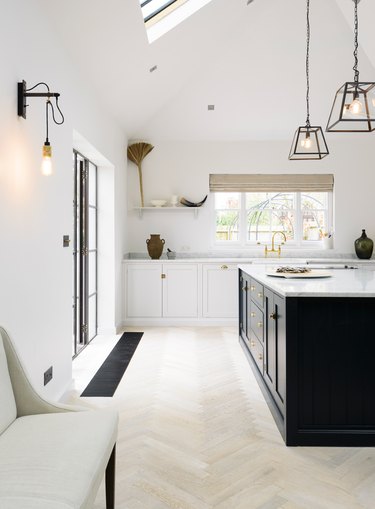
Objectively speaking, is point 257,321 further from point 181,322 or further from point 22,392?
point 181,322

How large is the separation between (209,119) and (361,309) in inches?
172

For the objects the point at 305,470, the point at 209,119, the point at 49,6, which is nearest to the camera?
the point at 305,470

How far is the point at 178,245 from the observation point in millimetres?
6379

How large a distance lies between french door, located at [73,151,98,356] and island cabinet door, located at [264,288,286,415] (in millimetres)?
2116

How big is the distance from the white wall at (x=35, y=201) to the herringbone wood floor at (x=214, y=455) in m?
0.68

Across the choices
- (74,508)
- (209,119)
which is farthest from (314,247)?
(74,508)

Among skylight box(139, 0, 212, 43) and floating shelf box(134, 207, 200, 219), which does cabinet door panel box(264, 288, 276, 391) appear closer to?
skylight box(139, 0, 212, 43)

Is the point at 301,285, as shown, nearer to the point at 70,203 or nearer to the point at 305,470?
the point at 305,470

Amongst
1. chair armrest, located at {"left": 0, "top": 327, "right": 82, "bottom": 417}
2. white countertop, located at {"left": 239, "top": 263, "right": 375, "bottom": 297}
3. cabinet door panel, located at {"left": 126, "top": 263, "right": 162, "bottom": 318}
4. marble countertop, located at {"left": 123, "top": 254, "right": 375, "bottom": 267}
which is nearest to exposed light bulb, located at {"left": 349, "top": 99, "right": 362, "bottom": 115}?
white countertop, located at {"left": 239, "top": 263, "right": 375, "bottom": 297}

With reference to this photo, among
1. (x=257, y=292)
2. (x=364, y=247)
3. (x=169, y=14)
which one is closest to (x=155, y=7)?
(x=169, y=14)

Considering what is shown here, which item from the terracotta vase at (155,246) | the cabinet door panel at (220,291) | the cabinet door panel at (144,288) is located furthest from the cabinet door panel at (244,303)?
the terracotta vase at (155,246)

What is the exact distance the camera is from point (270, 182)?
6.34 metres

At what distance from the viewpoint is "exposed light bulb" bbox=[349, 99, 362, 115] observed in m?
2.52

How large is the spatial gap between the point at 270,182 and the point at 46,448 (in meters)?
5.42
